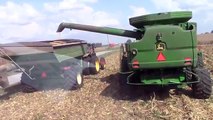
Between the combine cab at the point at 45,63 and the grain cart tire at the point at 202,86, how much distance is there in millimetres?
3665

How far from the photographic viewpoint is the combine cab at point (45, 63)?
1002 centimetres

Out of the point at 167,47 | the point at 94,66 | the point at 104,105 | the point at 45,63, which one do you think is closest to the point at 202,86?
the point at 167,47

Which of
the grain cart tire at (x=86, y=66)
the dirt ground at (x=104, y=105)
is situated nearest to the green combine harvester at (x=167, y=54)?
the dirt ground at (x=104, y=105)

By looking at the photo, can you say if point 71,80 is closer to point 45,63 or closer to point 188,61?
point 45,63

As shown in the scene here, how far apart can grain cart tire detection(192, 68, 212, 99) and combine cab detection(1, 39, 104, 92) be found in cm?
366

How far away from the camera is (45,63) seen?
10.4m

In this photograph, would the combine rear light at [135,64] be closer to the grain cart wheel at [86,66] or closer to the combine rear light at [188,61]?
the combine rear light at [188,61]

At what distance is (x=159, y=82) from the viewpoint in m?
8.45

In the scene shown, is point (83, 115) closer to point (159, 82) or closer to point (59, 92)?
point (159, 82)

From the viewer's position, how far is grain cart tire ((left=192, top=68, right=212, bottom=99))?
27.5 ft

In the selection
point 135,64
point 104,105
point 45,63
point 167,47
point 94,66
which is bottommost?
point 104,105

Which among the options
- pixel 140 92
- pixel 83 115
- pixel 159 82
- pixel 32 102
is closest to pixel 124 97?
pixel 140 92

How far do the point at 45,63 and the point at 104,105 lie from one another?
2816 mm

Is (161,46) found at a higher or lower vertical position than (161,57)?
higher
